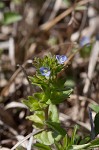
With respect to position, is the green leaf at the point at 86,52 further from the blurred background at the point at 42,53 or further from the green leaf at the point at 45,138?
the green leaf at the point at 45,138

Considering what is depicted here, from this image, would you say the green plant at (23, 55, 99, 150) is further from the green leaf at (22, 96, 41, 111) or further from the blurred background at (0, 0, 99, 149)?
the blurred background at (0, 0, 99, 149)

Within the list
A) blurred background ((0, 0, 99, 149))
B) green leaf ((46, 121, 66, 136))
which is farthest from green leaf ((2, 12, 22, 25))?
green leaf ((46, 121, 66, 136))

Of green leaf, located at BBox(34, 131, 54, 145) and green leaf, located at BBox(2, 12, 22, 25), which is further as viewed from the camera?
green leaf, located at BBox(2, 12, 22, 25)

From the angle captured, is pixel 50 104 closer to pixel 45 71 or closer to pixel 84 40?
pixel 45 71

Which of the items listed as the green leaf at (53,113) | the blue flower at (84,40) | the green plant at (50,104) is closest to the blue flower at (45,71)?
the green plant at (50,104)

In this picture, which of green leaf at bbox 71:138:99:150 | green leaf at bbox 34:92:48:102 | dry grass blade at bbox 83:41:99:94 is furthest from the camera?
dry grass blade at bbox 83:41:99:94

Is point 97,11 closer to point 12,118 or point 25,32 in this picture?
point 25,32
